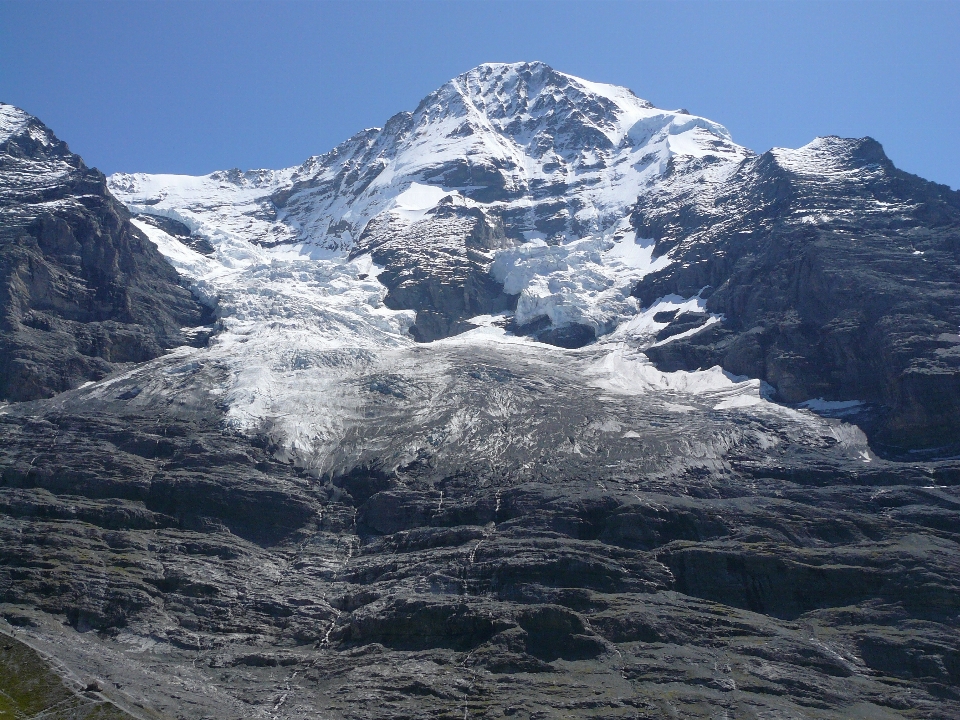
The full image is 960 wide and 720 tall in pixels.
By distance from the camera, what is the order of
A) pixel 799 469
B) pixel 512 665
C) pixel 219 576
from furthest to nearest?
pixel 799 469 → pixel 219 576 → pixel 512 665

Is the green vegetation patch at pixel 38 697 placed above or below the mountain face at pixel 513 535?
below

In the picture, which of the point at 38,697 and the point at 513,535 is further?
the point at 513,535

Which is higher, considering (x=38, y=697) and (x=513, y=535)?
(x=513, y=535)

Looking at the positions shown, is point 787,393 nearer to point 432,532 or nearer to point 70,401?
point 432,532

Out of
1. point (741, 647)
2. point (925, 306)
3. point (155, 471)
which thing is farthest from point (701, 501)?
point (155, 471)

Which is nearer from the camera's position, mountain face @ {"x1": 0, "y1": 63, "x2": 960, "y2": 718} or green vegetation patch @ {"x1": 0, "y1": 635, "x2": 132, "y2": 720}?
green vegetation patch @ {"x1": 0, "y1": 635, "x2": 132, "y2": 720}

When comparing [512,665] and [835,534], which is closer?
[512,665]

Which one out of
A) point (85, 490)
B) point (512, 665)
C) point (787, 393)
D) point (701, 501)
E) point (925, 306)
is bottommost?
point (512, 665)

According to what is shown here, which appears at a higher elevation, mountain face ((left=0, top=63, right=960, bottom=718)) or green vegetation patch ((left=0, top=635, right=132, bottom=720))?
mountain face ((left=0, top=63, right=960, bottom=718))

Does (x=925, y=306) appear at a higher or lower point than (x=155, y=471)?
higher

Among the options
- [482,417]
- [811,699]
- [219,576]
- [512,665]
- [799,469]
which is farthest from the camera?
[482,417]

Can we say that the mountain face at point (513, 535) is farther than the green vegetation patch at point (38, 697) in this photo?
Yes

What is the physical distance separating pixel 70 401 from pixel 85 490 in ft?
136

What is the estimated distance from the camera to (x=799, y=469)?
158 m
